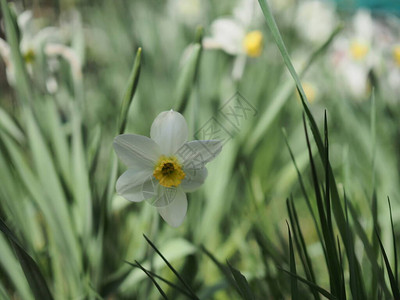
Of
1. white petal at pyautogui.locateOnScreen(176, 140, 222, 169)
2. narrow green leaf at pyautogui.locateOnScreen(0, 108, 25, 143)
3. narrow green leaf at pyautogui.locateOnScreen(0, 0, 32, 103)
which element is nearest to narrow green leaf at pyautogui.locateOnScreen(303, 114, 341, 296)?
white petal at pyautogui.locateOnScreen(176, 140, 222, 169)

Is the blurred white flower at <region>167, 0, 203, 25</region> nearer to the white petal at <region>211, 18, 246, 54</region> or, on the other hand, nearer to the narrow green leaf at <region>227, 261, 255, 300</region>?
the white petal at <region>211, 18, 246, 54</region>

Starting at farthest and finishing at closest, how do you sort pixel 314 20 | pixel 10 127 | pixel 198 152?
pixel 314 20
pixel 10 127
pixel 198 152

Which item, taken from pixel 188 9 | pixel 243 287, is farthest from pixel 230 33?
pixel 188 9

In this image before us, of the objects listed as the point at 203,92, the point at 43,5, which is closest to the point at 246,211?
the point at 203,92

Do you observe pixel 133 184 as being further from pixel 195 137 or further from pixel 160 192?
pixel 195 137

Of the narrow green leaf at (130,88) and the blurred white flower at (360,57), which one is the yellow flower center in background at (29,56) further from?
the blurred white flower at (360,57)

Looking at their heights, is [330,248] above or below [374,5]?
below
